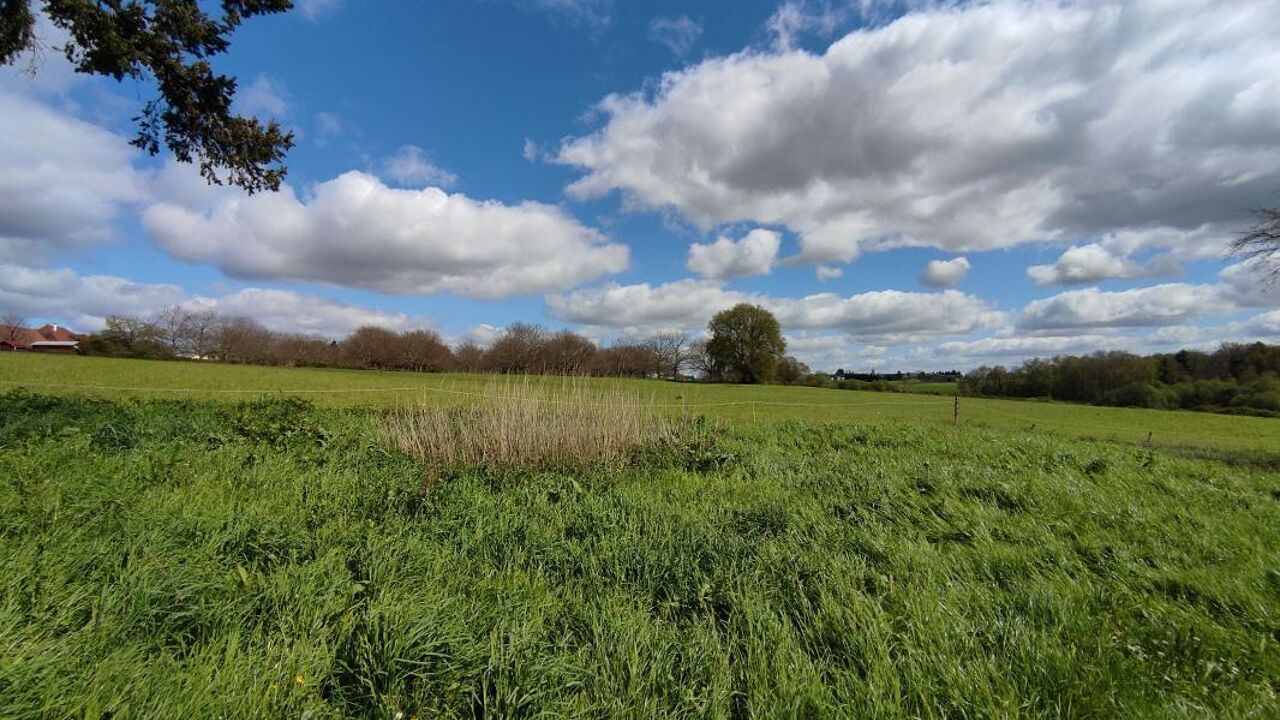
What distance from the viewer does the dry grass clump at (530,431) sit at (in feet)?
26.8

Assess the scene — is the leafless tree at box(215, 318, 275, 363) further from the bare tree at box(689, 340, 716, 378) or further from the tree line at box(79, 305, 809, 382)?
the bare tree at box(689, 340, 716, 378)

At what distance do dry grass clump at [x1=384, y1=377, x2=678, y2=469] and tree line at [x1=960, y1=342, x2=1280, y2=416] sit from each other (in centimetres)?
5640

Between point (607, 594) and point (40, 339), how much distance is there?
14542 cm

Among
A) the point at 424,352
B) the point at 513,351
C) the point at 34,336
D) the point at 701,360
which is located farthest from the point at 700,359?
the point at 34,336

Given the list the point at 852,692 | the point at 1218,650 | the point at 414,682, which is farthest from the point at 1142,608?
the point at 414,682

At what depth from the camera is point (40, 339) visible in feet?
316

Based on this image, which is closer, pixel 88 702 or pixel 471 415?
pixel 88 702

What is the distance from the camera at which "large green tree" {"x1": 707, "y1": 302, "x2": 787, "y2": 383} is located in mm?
66938

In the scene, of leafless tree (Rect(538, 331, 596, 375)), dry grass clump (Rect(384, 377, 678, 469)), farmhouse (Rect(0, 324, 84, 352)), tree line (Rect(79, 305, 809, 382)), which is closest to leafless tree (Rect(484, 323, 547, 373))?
leafless tree (Rect(538, 331, 596, 375))

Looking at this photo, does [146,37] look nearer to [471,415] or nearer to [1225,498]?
[471,415]

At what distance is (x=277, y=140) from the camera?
9.50 m

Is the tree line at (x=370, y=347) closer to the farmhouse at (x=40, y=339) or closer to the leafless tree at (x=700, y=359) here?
the leafless tree at (x=700, y=359)

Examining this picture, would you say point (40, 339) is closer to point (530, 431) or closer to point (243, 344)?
point (243, 344)

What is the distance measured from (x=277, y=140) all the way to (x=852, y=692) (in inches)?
468
